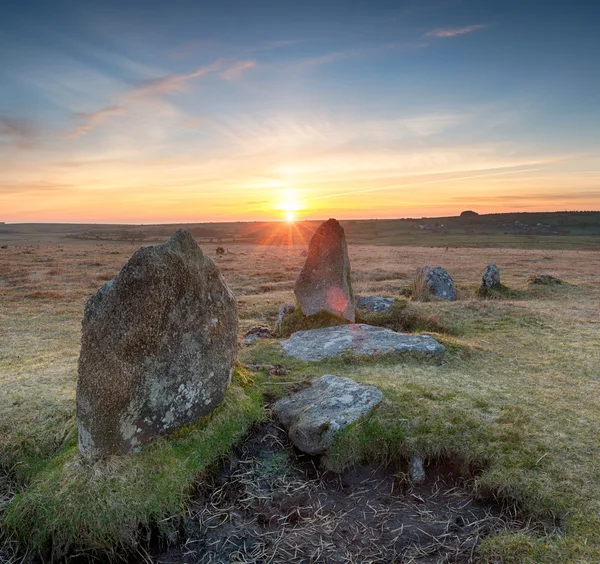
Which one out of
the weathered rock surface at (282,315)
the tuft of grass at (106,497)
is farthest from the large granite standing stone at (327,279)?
the tuft of grass at (106,497)

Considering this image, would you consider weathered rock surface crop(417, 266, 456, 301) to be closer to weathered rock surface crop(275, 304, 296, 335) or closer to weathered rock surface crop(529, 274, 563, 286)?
weathered rock surface crop(529, 274, 563, 286)

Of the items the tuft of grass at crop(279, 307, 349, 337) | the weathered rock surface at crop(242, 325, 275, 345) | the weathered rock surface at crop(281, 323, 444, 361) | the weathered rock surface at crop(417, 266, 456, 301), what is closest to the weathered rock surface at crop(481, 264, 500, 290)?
the weathered rock surface at crop(417, 266, 456, 301)

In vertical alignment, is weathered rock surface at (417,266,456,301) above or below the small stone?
above

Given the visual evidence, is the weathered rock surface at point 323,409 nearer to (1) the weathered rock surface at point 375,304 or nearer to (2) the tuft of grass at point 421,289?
(1) the weathered rock surface at point 375,304

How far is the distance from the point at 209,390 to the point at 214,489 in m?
1.53

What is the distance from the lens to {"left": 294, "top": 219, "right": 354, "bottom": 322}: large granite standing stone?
1438 centimetres

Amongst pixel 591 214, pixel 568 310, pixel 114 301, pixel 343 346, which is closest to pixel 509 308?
pixel 568 310

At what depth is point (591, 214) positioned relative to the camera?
16088cm

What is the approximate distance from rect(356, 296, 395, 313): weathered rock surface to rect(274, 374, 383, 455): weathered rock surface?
7.19 metres

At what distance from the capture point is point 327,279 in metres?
14.5

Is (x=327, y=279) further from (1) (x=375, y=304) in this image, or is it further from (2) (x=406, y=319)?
(2) (x=406, y=319)

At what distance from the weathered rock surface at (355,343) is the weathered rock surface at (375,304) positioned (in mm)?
2931

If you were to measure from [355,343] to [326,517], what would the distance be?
19.9ft

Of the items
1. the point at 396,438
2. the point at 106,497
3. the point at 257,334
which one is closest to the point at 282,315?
the point at 257,334
